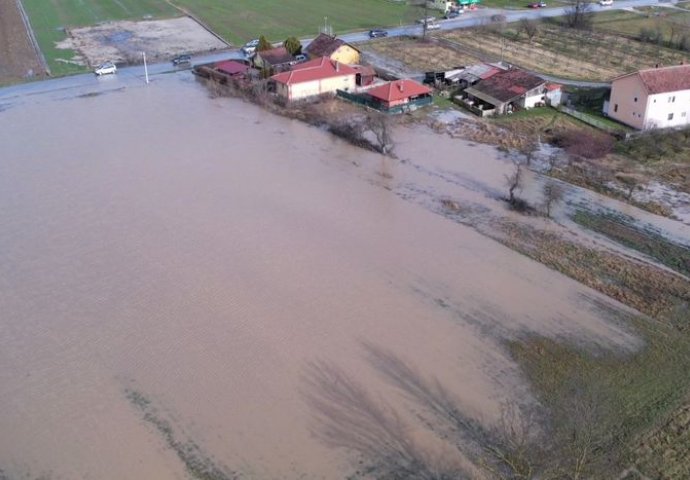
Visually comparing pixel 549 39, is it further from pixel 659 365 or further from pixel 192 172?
pixel 659 365

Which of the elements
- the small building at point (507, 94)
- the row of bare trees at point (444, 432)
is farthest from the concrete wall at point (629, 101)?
the row of bare trees at point (444, 432)

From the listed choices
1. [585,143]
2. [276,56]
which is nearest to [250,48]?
[276,56]

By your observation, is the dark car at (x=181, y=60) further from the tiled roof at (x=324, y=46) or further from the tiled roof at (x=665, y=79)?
the tiled roof at (x=665, y=79)

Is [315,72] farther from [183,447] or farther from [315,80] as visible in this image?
[183,447]

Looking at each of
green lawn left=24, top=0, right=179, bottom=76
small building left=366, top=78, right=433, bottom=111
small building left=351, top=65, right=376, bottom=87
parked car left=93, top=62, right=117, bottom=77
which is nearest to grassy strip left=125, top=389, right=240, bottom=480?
small building left=366, top=78, right=433, bottom=111

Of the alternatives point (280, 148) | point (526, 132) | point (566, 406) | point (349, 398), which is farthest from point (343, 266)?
point (526, 132)
